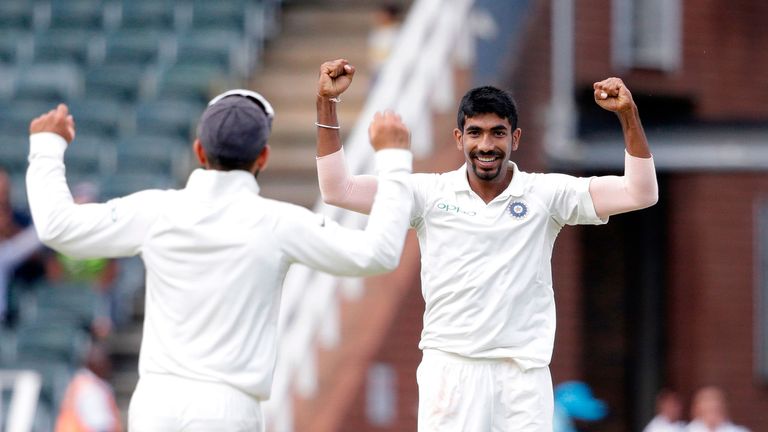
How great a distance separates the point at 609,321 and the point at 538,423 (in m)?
13.6

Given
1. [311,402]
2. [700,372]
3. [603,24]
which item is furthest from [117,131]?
[700,372]

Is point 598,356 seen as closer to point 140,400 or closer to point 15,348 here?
point 15,348

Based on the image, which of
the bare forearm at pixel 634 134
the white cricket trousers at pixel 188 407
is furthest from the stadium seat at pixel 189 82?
the white cricket trousers at pixel 188 407

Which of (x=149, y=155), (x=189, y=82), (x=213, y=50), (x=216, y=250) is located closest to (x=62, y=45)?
(x=213, y=50)

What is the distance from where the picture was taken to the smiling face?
6289mm

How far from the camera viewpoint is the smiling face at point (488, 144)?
6289mm

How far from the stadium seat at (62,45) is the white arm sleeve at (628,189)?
1024 centimetres

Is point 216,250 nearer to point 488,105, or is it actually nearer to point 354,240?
point 354,240

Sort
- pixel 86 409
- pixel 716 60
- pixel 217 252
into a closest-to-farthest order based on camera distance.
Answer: pixel 217 252
pixel 86 409
pixel 716 60

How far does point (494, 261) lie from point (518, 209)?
22cm

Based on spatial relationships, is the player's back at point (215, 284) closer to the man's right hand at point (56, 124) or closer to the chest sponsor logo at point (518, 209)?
the man's right hand at point (56, 124)

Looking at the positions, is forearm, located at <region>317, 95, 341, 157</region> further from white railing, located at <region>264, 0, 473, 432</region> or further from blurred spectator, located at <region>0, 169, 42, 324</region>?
blurred spectator, located at <region>0, 169, 42, 324</region>

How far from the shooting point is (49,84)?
15469 mm

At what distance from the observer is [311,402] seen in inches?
483
